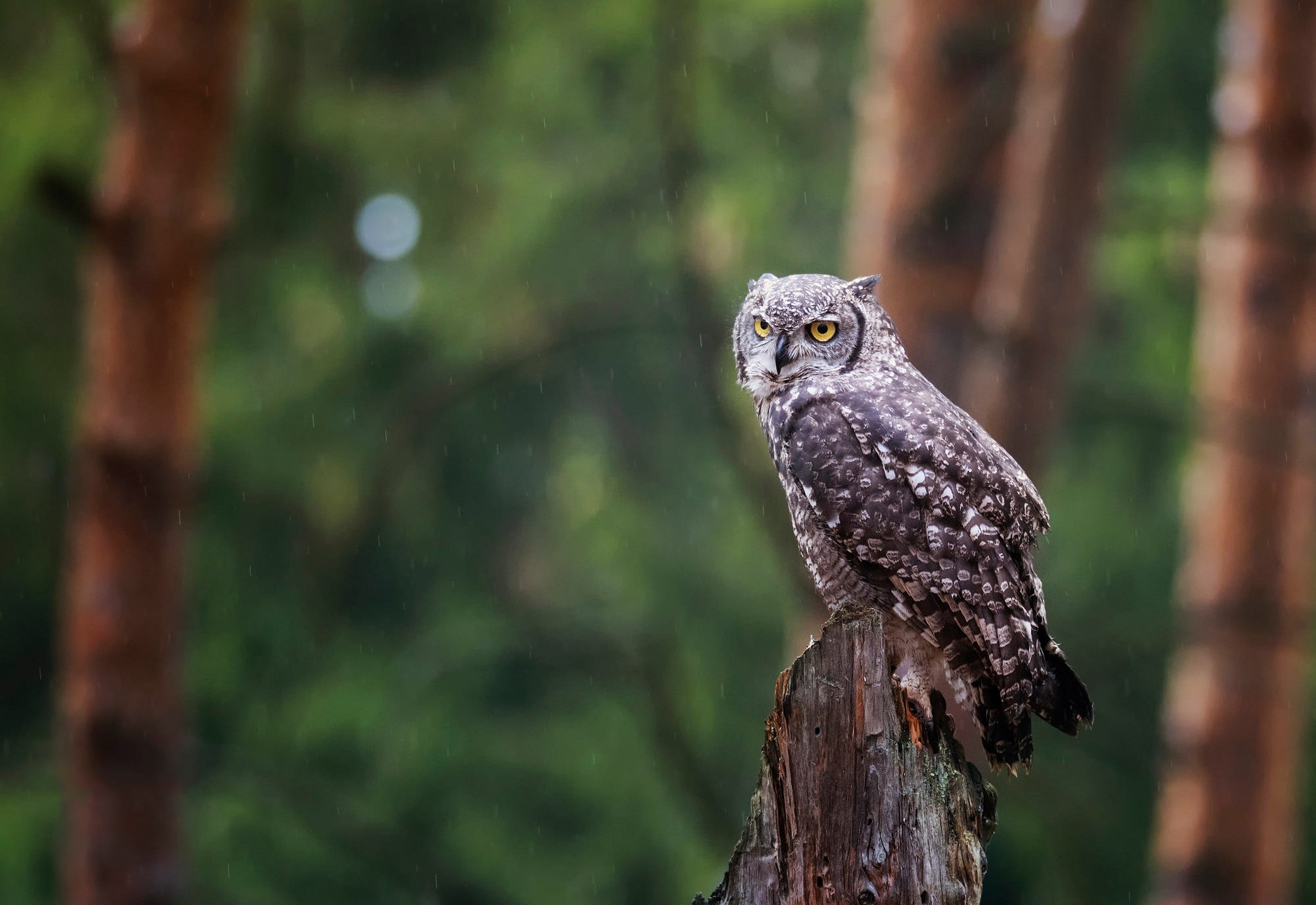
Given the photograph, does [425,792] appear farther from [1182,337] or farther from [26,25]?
[1182,337]

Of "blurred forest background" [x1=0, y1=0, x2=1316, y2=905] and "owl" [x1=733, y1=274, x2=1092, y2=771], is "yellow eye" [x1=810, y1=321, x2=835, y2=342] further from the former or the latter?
"blurred forest background" [x1=0, y1=0, x2=1316, y2=905]

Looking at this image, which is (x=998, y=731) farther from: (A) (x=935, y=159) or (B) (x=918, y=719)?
(A) (x=935, y=159)

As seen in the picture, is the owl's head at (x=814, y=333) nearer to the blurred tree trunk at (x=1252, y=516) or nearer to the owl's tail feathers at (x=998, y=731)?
the owl's tail feathers at (x=998, y=731)

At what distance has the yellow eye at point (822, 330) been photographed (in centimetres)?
364

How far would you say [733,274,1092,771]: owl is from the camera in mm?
3180

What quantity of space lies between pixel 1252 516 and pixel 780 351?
4.87 metres

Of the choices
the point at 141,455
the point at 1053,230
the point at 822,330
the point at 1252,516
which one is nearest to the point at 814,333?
the point at 822,330

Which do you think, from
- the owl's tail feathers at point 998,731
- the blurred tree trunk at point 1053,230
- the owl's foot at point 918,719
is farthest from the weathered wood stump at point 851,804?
the blurred tree trunk at point 1053,230

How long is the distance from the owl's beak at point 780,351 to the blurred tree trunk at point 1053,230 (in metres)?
2.01

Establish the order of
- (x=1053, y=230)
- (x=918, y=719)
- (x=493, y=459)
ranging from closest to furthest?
(x=918, y=719) → (x=1053, y=230) → (x=493, y=459)

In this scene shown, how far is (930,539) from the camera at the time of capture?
3215mm

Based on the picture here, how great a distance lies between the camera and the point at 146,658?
5.65 metres

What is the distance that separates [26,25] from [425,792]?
5.01m

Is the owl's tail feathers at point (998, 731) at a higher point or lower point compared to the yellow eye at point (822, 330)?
lower
